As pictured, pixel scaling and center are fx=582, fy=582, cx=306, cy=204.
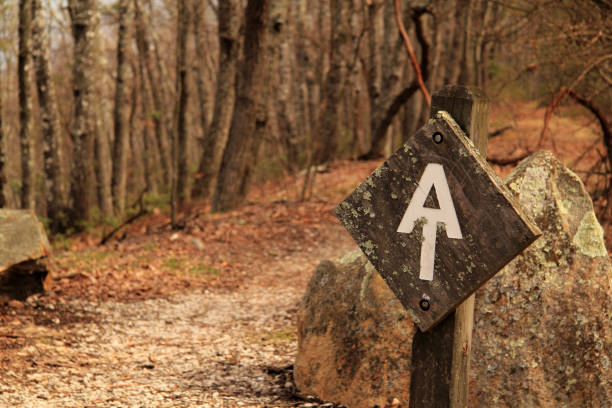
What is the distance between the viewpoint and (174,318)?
6336 millimetres

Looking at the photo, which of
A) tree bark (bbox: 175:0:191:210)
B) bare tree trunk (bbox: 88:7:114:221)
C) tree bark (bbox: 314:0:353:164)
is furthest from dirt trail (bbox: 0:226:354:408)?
tree bark (bbox: 314:0:353:164)

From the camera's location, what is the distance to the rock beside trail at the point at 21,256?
5.76 m

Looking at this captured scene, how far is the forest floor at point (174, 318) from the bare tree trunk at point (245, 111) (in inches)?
20.8

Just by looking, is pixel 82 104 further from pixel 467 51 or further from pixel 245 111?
pixel 467 51

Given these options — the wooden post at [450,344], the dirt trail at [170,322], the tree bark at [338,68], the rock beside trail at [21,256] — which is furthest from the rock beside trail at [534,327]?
the tree bark at [338,68]

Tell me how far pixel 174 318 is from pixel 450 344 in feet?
15.5

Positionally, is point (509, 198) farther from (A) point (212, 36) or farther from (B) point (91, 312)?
(A) point (212, 36)

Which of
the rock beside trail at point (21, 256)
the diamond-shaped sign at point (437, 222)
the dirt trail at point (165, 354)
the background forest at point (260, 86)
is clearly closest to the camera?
the diamond-shaped sign at point (437, 222)

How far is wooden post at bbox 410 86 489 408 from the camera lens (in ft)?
6.79

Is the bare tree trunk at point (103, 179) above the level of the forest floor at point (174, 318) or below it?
above

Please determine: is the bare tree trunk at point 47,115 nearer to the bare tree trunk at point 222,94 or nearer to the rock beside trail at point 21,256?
the bare tree trunk at point 222,94

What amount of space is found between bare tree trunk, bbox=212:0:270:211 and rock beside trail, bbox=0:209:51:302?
203 inches

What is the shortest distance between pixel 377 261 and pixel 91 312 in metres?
4.82

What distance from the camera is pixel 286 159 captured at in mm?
16266
